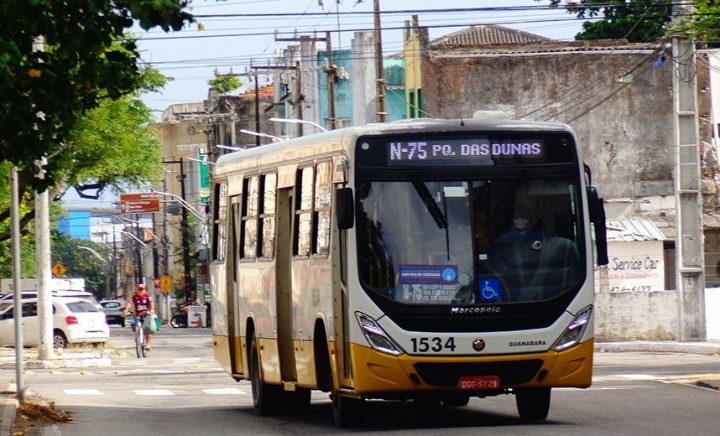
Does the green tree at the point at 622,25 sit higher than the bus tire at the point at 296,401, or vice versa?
the green tree at the point at 622,25

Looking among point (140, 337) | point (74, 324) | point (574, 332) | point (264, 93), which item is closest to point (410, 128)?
point (574, 332)

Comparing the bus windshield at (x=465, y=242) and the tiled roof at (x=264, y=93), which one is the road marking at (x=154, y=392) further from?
the tiled roof at (x=264, y=93)

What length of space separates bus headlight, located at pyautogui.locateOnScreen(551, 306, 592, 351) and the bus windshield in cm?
28

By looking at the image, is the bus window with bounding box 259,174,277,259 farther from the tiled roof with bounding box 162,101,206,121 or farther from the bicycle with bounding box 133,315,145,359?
the tiled roof with bounding box 162,101,206,121

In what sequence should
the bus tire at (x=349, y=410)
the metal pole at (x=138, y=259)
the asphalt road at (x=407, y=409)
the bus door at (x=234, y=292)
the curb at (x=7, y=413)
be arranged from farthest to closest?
the metal pole at (x=138, y=259) < the bus door at (x=234, y=292) < the curb at (x=7, y=413) < the bus tire at (x=349, y=410) < the asphalt road at (x=407, y=409)

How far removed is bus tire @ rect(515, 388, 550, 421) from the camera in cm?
1716

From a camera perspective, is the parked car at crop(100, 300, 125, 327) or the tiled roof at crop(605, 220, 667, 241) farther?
the parked car at crop(100, 300, 125, 327)

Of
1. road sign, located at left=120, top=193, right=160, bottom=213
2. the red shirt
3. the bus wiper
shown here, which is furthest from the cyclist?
road sign, located at left=120, top=193, right=160, bottom=213

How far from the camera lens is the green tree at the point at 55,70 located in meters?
15.3

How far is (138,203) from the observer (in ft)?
294

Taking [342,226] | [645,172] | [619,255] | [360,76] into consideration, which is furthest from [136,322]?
[360,76]

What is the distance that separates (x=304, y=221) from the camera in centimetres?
1822

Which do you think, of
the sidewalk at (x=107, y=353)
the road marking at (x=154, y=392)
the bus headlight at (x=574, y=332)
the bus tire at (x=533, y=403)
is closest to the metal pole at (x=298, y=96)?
the sidewalk at (x=107, y=353)

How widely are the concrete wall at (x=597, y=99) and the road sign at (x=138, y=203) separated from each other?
1140 inches
